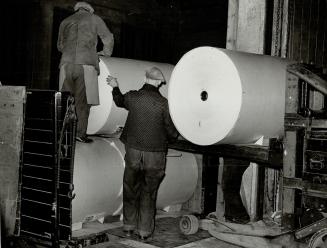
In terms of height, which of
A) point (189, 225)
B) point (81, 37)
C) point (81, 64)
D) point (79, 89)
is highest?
point (81, 37)

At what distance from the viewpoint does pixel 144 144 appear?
6391mm

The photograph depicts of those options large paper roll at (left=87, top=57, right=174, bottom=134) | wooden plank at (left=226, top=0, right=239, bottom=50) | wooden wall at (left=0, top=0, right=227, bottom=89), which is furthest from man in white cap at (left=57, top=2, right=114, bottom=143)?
wooden wall at (left=0, top=0, right=227, bottom=89)

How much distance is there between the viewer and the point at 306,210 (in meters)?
5.05

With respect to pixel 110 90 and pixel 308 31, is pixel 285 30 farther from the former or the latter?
pixel 110 90

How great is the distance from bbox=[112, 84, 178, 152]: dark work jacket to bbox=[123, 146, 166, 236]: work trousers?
0.14 meters

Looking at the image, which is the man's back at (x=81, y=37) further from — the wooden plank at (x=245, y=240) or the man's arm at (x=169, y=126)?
the wooden plank at (x=245, y=240)

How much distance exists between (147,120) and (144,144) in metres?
0.35

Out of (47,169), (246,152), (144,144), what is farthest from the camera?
(144,144)

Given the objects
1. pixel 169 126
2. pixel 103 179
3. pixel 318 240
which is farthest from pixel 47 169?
pixel 318 240

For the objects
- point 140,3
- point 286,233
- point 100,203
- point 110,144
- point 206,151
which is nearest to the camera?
point 286,233

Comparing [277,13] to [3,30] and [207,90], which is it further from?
[3,30]

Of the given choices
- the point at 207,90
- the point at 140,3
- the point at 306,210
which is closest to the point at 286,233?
the point at 306,210

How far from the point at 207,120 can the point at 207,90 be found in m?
0.38

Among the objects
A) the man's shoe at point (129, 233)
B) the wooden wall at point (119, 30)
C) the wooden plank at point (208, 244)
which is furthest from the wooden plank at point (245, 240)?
the wooden wall at point (119, 30)
